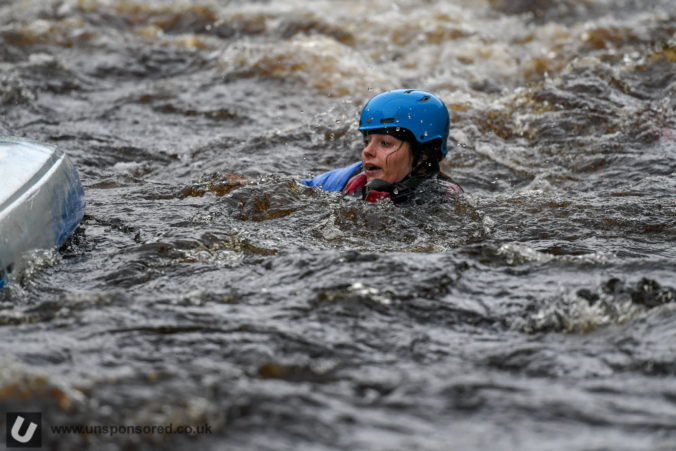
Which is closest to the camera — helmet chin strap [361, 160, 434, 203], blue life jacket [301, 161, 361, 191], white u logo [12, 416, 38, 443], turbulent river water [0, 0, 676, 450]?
white u logo [12, 416, 38, 443]

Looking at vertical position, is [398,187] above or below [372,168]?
below

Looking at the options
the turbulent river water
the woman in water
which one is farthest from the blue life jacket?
the turbulent river water

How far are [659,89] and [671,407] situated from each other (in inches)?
259

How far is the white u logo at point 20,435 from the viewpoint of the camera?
2742 millimetres

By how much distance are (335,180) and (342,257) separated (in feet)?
5.78

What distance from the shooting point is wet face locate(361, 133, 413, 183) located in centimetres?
579

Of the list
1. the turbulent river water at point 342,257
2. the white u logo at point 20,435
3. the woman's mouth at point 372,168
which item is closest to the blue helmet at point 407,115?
the woman's mouth at point 372,168

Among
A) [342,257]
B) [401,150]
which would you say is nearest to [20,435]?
[342,257]

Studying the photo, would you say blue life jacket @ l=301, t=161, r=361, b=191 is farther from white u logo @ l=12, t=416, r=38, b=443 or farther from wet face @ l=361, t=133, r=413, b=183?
white u logo @ l=12, t=416, r=38, b=443

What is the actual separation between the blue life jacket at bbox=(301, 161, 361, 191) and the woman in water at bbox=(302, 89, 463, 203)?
0.05 metres

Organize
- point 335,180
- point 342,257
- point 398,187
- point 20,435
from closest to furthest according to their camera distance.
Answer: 1. point 20,435
2. point 342,257
3. point 398,187
4. point 335,180

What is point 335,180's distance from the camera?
609 centimetres

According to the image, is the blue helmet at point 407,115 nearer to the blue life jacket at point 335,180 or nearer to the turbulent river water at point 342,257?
the blue life jacket at point 335,180

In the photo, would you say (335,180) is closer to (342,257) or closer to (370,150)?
(370,150)
